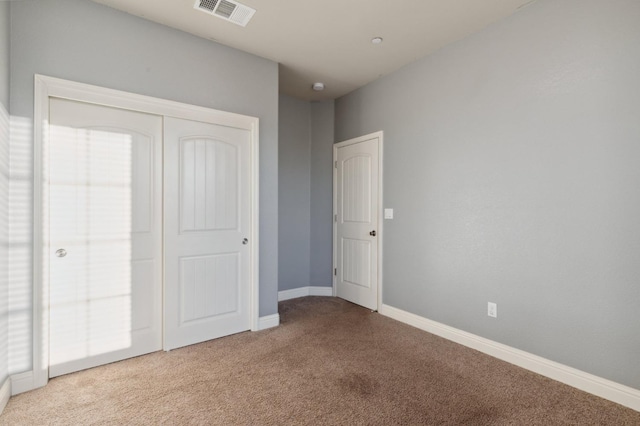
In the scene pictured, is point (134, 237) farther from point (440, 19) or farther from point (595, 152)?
point (595, 152)

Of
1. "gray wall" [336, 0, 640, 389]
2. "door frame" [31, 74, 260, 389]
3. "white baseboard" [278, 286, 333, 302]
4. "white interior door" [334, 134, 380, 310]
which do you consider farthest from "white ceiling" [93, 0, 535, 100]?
"white baseboard" [278, 286, 333, 302]

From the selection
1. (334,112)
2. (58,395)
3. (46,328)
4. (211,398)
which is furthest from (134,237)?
(334,112)

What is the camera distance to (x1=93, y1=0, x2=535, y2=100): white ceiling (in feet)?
7.93

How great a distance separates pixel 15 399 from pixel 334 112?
13.7ft

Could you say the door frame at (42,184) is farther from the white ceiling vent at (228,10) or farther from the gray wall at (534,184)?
the gray wall at (534,184)

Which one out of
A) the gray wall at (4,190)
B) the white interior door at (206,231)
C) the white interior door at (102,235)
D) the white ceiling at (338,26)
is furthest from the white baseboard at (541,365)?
the gray wall at (4,190)

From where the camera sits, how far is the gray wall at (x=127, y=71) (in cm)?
210

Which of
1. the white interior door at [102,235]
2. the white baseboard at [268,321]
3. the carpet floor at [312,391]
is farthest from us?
the white baseboard at [268,321]

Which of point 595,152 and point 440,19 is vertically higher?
point 440,19

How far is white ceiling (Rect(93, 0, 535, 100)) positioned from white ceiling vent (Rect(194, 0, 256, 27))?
6cm

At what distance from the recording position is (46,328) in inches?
86.1

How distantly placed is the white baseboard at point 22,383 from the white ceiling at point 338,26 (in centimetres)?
267

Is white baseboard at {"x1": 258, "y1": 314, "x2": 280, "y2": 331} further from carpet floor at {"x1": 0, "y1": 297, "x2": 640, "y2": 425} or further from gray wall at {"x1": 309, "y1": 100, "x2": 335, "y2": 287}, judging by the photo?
gray wall at {"x1": 309, "y1": 100, "x2": 335, "y2": 287}

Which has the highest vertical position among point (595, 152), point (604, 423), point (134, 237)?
point (595, 152)
